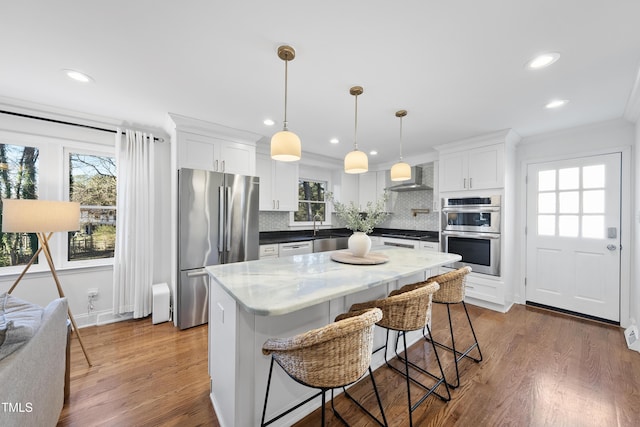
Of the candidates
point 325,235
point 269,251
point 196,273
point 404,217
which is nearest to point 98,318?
point 196,273

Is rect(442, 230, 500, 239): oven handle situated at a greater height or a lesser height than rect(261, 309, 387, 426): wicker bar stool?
greater

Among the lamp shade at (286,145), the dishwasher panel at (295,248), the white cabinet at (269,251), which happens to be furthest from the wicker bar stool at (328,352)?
the dishwasher panel at (295,248)

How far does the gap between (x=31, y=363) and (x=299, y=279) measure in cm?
131

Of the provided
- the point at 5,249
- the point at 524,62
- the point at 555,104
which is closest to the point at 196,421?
the point at 5,249

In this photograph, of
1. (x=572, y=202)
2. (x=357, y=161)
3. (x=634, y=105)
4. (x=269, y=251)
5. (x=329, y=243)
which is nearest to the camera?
(x=357, y=161)

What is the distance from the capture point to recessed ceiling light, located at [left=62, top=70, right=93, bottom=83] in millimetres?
1973

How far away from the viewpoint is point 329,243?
14.8ft

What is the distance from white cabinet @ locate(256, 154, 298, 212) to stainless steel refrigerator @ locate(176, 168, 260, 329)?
742mm

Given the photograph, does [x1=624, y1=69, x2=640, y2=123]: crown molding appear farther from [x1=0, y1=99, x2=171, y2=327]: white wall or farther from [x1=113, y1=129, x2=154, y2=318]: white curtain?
[x1=0, y1=99, x2=171, y2=327]: white wall

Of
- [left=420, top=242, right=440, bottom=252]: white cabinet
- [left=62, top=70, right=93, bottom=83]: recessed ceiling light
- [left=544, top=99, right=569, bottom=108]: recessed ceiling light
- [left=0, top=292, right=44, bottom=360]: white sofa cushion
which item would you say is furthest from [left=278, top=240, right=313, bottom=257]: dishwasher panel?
[left=544, top=99, right=569, bottom=108]: recessed ceiling light

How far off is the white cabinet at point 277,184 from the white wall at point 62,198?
141 centimetres

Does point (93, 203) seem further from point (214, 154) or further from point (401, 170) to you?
point (401, 170)

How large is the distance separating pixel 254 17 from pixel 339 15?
490mm

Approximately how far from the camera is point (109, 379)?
1.97m
